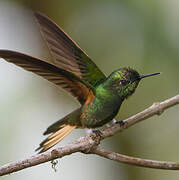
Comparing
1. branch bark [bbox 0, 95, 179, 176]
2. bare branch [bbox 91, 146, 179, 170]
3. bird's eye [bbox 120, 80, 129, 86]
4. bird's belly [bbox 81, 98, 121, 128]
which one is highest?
bird's eye [bbox 120, 80, 129, 86]

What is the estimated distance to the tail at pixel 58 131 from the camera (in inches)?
111

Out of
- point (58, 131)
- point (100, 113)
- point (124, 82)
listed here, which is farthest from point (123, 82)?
point (58, 131)

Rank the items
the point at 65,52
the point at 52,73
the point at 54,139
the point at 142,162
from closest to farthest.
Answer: the point at 142,162
the point at 52,73
the point at 54,139
the point at 65,52

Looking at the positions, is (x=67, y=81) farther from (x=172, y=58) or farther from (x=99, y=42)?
(x=99, y=42)

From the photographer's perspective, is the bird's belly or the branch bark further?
the bird's belly

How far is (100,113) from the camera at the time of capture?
2.91 metres

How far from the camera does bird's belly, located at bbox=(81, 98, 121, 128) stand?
290cm

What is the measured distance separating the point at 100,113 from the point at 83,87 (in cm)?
26

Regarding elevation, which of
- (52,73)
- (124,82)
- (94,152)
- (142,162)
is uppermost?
(52,73)

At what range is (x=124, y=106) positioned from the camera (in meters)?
4.48

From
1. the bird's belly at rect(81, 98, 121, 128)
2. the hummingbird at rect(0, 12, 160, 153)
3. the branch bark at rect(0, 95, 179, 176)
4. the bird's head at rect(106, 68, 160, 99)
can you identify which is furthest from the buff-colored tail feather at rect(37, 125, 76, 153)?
the bird's head at rect(106, 68, 160, 99)

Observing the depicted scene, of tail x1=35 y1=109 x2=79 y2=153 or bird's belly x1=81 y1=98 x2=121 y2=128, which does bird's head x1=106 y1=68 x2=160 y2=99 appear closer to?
bird's belly x1=81 y1=98 x2=121 y2=128

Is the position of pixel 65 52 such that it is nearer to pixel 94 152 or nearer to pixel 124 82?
pixel 124 82

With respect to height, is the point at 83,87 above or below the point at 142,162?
above
